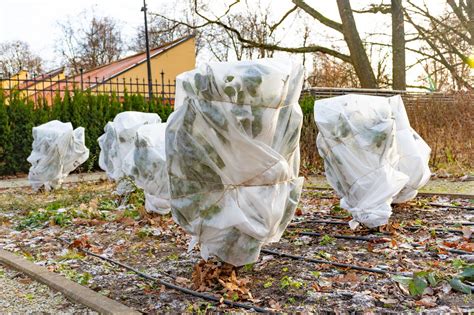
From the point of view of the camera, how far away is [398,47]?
18.6 metres

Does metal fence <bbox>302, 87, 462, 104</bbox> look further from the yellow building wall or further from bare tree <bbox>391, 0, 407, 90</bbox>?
the yellow building wall

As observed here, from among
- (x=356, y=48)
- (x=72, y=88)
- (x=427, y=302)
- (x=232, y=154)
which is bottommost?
(x=427, y=302)

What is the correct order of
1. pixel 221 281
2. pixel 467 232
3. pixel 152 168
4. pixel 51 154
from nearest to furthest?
pixel 221 281 → pixel 467 232 → pixel 152 168 → pixel 51 154

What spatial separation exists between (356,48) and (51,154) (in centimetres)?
1235

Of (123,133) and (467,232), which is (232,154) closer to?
(467,232)

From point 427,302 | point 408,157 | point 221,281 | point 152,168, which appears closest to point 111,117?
point 152,168

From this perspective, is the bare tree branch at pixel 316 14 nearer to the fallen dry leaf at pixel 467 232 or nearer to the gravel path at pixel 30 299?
the fallen dry leaf at pixel 467 232


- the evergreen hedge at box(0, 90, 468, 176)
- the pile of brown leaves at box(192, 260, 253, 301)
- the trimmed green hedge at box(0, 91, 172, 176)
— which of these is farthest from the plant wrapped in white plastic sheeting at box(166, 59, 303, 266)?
the trimmed green hedge at box(0, 91, 172, 176)

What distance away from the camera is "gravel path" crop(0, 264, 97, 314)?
355 cm

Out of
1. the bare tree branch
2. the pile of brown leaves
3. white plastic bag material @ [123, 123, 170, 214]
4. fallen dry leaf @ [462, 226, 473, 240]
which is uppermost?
the bare tree branch

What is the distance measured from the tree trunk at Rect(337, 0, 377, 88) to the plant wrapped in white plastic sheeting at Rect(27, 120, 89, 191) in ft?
38.1

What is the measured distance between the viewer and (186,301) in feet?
11.5

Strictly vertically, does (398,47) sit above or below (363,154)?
above

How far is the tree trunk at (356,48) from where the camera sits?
18609 millimetres
